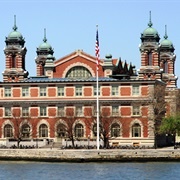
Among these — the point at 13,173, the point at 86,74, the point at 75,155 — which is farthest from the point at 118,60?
the point at 13,173

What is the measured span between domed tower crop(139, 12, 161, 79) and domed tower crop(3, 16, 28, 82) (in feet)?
77.2

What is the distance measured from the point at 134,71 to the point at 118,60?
2962 centimetres

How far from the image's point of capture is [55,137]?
125 m

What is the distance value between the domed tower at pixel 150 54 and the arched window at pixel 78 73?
24.0m

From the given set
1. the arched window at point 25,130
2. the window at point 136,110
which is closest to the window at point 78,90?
the window at point 136,110

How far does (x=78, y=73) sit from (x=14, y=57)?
27860 millimetres

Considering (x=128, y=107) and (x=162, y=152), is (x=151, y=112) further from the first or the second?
(x=162, y=152)

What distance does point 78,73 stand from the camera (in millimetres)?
137375

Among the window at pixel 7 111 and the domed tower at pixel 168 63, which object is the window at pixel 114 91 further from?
the domed tower at pixel 168 63

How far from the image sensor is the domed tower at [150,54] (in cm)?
15762

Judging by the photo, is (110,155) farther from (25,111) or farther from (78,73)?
(78,73)

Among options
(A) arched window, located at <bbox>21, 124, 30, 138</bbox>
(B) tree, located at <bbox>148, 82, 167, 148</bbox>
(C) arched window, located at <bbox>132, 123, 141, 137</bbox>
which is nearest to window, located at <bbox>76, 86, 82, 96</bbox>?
(A) arched window, located at <bbox>21, 124, 30, 138</bbox>

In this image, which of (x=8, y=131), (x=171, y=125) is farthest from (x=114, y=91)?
(x=8, y=131)

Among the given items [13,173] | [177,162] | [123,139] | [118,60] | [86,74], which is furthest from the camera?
[118,60]
